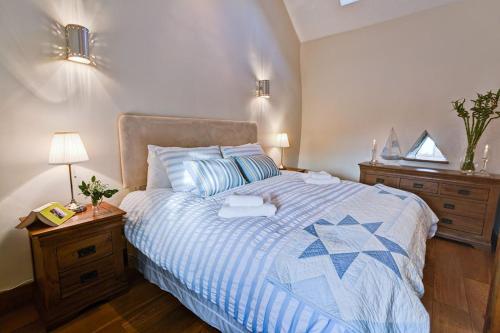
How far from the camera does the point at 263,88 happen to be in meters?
3.24

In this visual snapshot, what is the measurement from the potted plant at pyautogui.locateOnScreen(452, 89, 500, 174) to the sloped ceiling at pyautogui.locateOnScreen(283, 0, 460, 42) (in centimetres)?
128

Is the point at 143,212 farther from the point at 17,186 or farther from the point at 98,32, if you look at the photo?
the point at 98,32

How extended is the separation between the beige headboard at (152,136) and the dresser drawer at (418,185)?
7.22 ft

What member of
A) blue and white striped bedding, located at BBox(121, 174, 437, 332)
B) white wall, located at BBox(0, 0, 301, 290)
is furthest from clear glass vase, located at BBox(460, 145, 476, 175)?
white wall, located at BBox(0, 0, 301, 290)

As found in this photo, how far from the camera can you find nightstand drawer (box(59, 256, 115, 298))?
1.43 metres

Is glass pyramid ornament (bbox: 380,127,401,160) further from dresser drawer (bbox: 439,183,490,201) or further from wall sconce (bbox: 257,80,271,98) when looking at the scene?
wall sconce (bbox: 257,80,271,98)

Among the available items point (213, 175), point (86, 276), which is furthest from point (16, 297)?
point (213, 175)

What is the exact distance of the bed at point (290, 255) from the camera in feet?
2.82

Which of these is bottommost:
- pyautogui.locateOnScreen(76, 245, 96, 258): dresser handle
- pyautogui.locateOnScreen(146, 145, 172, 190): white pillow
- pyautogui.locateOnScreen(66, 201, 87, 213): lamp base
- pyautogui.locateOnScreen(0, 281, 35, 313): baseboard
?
pyautogui.locateOnScreen(0, 281, 35, 313): baseboard

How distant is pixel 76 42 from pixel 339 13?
3255mm

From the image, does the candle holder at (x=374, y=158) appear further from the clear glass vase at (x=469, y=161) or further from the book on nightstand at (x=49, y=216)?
the book on nightstand at (x=49, y=216)

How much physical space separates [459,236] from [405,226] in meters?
1.83

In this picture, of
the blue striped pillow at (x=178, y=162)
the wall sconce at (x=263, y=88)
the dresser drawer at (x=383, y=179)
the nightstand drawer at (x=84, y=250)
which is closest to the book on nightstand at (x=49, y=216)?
the nightstand drawer at (x=84, y=250)

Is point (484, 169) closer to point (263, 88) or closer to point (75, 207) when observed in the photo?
point (263, 88)
